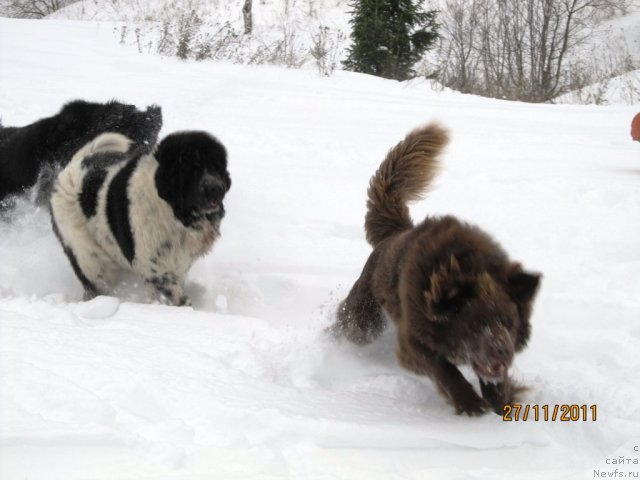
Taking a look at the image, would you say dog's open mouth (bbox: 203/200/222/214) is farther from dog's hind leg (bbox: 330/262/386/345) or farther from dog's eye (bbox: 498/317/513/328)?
dog's eye (bbox: 498/317/513/328)

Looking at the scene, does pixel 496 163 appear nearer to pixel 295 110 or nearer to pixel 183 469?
pixel 295 110

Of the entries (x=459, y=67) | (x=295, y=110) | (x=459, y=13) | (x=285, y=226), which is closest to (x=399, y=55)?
(x=459, y=67)

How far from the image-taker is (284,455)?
6.90 ft

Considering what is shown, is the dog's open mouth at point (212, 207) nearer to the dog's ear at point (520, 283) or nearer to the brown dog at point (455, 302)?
the brown dog at point (455, 302)

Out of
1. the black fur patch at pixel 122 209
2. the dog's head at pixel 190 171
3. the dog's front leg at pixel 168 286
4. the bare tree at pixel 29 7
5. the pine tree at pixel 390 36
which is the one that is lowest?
the dog's front leg at pixel 168 286

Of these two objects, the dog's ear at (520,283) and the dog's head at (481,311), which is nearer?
the dog's head at (481,311)

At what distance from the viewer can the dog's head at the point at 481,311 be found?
8.22 ft

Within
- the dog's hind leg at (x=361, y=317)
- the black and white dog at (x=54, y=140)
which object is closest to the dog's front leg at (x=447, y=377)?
the dog's hind leg at (x=361, y=317)

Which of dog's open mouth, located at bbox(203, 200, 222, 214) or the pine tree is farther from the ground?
the pine tree

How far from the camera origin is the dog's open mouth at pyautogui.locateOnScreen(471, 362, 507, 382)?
256 centimetres

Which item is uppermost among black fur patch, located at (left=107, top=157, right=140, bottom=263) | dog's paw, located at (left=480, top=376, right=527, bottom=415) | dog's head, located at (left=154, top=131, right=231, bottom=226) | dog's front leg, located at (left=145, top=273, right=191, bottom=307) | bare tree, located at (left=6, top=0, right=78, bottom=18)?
bare tree, located at (left=6, top=0, right=78, bottom=18)

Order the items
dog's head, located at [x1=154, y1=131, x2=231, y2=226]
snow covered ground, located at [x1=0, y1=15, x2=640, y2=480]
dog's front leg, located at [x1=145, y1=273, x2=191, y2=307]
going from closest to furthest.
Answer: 1. snow covered ground, located at [x1=0, y1=15, x2=640, y2=480]
2. dog's head, located at [x1=154, y1=131, x2=231, y2=226]
3. dog's front leg, located at [x1=145, y1=273, x2=191, y2=307]

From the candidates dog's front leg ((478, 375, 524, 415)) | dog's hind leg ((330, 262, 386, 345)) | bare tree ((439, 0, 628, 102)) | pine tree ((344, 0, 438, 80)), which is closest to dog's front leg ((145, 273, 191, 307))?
dog's hind leg ((330, 262, 386, 345))

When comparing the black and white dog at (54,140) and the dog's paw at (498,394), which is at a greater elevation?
the black and white dog at (54,140)
